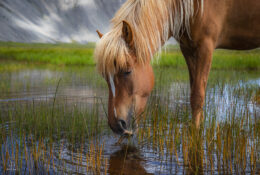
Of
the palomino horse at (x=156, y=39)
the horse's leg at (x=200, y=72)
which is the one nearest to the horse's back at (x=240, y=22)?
the palomino horse at (x=156, y=39)

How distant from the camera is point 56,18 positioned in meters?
122

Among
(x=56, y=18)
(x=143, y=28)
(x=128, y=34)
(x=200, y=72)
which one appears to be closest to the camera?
(x=128, y=34)

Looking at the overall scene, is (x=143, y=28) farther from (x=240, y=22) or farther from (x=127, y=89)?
(x=240, y=22)

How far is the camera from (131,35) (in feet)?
6.53

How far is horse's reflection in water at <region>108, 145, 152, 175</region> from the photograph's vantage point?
191 cm

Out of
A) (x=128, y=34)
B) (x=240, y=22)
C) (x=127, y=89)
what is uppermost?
(x=240, y=22)

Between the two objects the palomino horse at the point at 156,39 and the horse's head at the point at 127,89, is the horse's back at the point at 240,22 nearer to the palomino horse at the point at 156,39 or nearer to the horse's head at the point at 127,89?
the palomino horse at the point at 156,39

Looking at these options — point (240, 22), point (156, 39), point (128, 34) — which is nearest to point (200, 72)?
point (156, 39)

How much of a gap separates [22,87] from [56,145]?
3613mm

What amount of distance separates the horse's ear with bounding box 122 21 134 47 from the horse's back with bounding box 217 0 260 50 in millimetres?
1003

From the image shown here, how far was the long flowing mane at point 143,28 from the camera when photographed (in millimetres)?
1976

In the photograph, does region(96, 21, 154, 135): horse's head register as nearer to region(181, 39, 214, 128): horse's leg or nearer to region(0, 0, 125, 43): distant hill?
region(181, 39, 214, 128): horse's leg

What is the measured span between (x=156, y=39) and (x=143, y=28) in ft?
0.55

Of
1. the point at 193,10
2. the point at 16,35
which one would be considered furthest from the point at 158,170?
the point at 16,35
